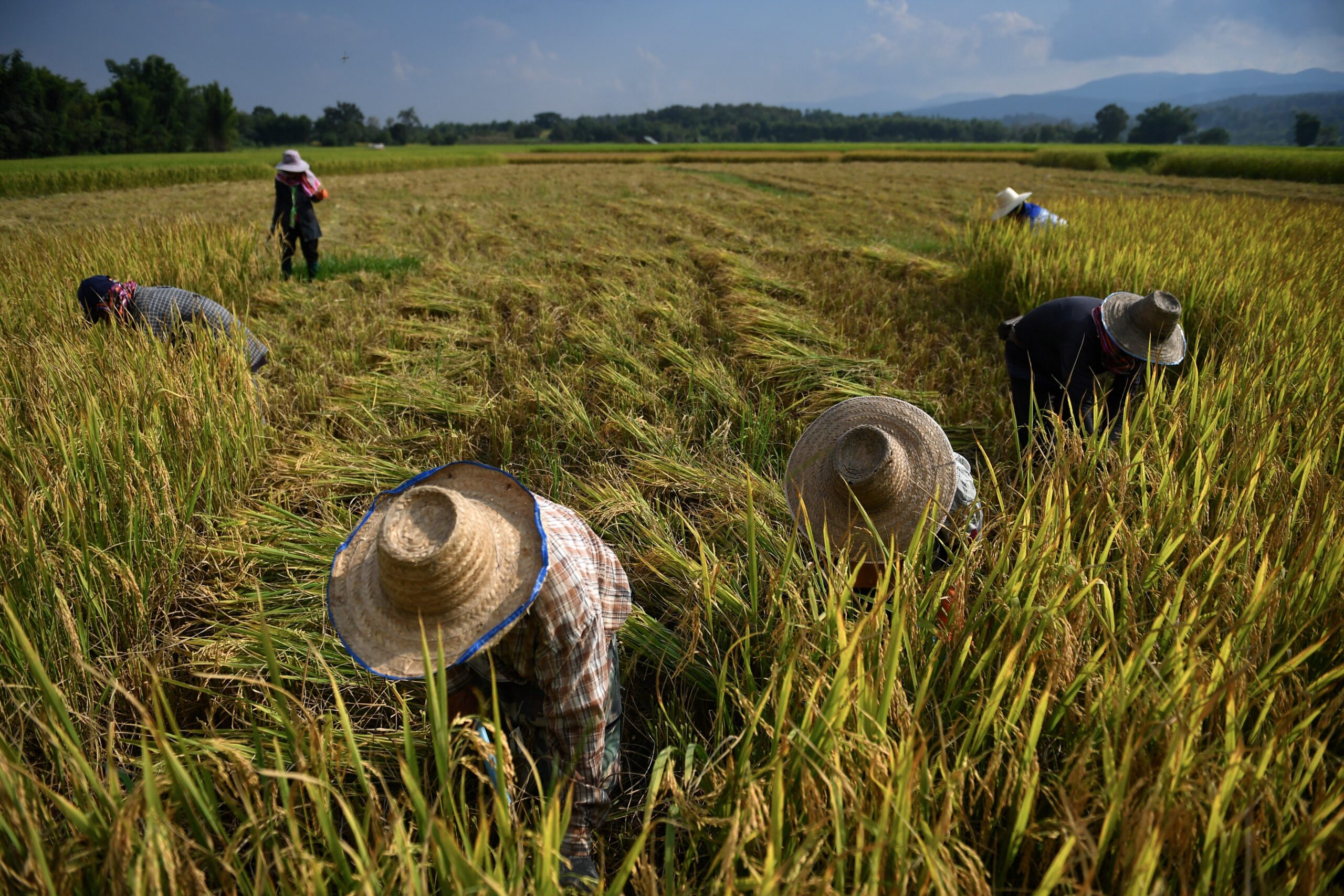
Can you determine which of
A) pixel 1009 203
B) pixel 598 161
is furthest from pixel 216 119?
pixel 1009 203

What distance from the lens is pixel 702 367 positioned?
12.7 feet

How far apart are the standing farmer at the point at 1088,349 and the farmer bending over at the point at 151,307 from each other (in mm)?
4076

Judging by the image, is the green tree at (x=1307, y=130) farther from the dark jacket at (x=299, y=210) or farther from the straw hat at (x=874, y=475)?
the straw hat at (x=874, y=475)

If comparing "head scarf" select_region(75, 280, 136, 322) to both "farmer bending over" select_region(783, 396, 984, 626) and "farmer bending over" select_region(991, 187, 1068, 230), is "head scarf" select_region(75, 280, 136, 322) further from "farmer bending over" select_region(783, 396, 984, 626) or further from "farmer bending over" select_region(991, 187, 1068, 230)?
"farmer bending over" select_region(991, 187, 1068, 230)

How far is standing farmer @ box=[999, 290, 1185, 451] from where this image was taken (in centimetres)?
267

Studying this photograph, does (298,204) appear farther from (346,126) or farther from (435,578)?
(346,126)

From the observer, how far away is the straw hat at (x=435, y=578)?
1.09 metres

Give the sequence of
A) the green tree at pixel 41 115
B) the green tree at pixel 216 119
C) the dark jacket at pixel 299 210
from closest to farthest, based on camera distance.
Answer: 1. the dark jacket at pixel 299 210
2. the green tree at pixel 41 115
3. the green tree at pixel 216 119

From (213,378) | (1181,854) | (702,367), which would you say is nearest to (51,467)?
(213,378)

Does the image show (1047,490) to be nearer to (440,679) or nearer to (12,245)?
(440,679)

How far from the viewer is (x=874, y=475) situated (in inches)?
64.8

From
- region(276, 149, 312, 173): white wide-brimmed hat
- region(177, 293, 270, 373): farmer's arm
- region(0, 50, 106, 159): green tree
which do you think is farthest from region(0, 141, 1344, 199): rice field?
region(177, 293, 270, 373): farmer's arm

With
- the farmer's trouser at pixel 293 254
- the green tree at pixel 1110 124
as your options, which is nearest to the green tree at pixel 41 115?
the farmer's trouser at pixel 293 254

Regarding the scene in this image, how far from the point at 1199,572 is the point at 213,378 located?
11.6 ft
